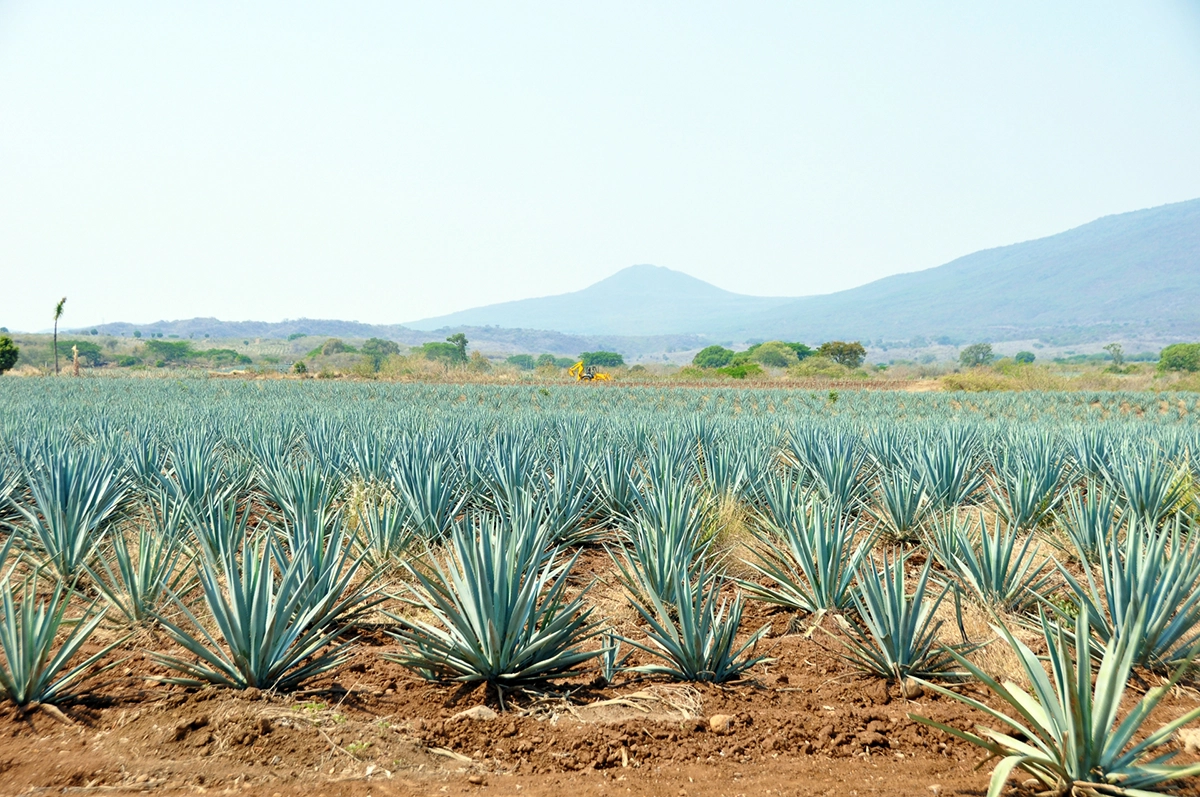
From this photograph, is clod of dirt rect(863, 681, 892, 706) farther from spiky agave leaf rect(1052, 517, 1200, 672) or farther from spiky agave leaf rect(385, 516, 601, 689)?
spiky agave leaf rect(385, 516, 601, 689)

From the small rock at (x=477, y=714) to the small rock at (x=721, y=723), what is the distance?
71cm

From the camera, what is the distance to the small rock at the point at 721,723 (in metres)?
2.49

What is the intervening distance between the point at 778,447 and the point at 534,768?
20.0ft

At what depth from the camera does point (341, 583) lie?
9.93 feet

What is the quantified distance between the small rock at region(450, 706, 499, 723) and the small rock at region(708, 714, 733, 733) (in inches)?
27.8

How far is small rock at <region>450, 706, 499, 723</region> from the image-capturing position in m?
2.54

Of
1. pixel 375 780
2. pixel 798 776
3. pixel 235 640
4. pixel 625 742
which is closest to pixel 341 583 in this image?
pixel 235 640

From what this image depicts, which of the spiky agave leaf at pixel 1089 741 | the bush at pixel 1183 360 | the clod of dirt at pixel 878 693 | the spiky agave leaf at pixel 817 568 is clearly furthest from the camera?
the bush at pixel 1183 360

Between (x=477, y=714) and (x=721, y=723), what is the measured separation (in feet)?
2.63

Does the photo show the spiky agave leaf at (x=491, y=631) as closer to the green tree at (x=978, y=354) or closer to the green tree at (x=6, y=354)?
the green tree at (x=6, y=354)

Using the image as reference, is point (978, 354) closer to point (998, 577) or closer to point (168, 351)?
point (168, 351)

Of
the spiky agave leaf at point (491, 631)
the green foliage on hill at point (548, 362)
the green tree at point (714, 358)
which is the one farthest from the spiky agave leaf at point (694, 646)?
the green tree at point (714, 358)

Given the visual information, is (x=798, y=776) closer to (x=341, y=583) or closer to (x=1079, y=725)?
(x=1079, y=725)

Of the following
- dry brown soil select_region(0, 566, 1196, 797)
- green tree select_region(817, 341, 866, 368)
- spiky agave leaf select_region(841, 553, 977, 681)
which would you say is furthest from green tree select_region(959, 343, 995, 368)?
dry brown soil select_region(0, 566, 1196, 797)
